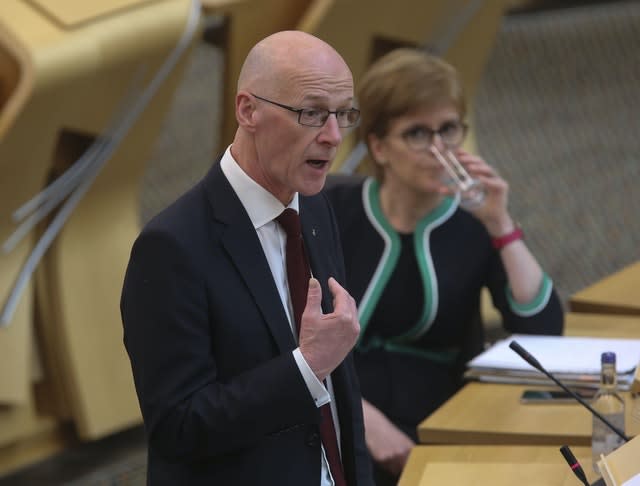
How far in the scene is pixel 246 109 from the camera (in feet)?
5.70

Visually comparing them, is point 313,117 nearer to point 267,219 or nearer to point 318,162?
point 318,162

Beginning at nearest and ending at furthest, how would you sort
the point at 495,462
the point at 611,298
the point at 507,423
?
1. the point at 495,462
2. the point at 507,423
3. the point at 611,298

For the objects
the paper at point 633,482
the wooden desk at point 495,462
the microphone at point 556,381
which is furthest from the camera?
the wooden desk at point 495,462

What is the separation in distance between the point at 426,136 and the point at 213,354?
115cm

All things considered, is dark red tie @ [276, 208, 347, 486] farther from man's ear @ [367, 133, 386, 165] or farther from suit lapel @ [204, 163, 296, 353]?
man's ear @ [367, 133, 386, 165]

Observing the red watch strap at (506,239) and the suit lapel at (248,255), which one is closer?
the suit lapel at (248,255)

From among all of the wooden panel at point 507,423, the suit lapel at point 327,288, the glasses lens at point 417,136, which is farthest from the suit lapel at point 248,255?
the glasses lens at point 417,136

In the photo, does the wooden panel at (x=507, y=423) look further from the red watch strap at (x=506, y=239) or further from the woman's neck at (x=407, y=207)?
the woman's neck at (x=407, y=207)

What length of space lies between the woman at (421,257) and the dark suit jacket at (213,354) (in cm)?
96

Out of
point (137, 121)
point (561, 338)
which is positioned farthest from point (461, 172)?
point (137, 121)

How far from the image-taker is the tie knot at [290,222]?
5.97ft

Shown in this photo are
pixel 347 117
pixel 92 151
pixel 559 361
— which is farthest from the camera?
pixel 92 151

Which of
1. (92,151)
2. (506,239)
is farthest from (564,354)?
(92,151)

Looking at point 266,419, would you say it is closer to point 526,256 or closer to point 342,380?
point 342,380
